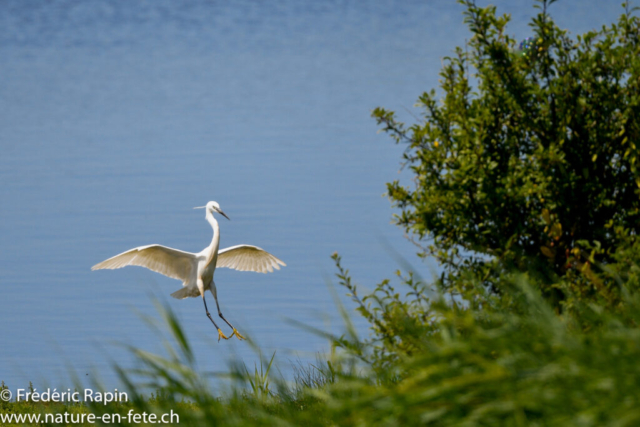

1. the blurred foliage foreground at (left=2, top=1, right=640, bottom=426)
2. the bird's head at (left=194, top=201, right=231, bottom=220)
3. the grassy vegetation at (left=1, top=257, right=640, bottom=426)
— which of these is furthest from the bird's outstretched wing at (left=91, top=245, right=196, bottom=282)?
the grassy vegetation at (left=1, top=257, right=640, bottom=426)

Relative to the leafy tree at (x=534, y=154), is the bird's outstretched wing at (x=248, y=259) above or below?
above

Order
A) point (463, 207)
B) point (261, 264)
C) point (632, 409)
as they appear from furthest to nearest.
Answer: point (261, 264), point (463, 207), point (632, 409)

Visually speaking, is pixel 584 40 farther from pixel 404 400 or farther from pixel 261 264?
pixel 261 264

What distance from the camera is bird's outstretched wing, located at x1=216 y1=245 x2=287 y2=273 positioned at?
29.1ft

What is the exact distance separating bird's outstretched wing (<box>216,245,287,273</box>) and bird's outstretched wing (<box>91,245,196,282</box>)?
47cm

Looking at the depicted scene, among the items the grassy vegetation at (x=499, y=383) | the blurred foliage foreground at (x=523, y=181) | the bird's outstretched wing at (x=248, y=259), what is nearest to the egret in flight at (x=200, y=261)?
the bird's outstretched wing at (x=248, y=259)

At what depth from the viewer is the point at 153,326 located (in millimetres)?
3039

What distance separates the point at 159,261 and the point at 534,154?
220 inches

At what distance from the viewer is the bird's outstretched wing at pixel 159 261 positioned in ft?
26.1

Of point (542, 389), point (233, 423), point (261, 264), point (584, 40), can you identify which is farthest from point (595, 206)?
point (261, 264)

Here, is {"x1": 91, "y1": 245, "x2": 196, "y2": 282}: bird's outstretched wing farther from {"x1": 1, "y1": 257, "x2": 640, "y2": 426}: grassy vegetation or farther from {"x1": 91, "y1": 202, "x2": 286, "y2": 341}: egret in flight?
{"x1": 1, "y1": 257, "x2": 640, "y2": 426}: grassy vegetation

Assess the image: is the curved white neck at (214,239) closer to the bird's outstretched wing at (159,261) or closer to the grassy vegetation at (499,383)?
the bird's outstretched wing at (159,261)

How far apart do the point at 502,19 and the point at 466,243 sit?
154cm

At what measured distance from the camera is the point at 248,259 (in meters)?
9.15
